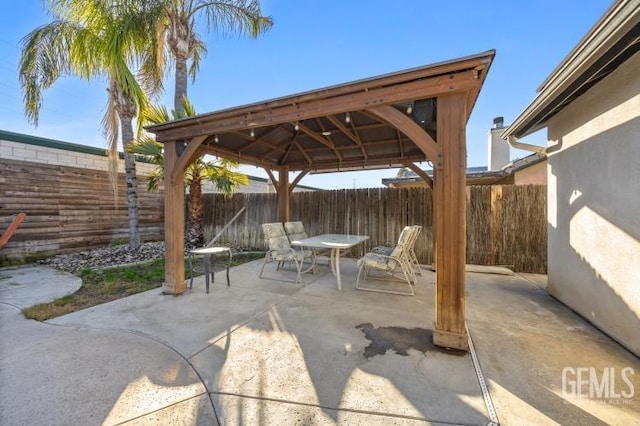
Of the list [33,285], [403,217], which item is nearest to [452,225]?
[403,217]

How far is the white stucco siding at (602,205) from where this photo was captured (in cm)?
241

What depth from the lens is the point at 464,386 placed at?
1.93 metres

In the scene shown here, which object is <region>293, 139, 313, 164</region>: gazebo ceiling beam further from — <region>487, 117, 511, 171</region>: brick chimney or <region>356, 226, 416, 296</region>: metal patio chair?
<region>487, 117, 511, 171</region>: brick chimney

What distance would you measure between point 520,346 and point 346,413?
6.19 ft

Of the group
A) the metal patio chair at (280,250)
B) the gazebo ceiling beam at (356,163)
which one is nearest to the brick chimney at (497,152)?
the gazebo ceiling beam at (356,163)

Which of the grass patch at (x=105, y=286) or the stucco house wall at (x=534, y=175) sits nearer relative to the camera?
the grass patch at (x=105, y=286)

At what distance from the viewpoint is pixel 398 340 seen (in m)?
2.60

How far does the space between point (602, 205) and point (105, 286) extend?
6667mm

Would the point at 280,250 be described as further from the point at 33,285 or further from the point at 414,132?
the point at 33,285

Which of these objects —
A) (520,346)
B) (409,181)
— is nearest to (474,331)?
(520,346)

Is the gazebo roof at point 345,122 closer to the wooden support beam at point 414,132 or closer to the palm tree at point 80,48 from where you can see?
the wooden support beam at point 414,132

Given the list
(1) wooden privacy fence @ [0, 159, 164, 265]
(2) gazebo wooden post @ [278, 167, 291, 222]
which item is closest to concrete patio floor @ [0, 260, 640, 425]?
(1) wooden privacy fence @ [0, 159, 164, 265]

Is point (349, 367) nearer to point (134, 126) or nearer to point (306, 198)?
point (306, 198)

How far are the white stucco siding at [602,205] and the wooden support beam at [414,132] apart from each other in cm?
169
